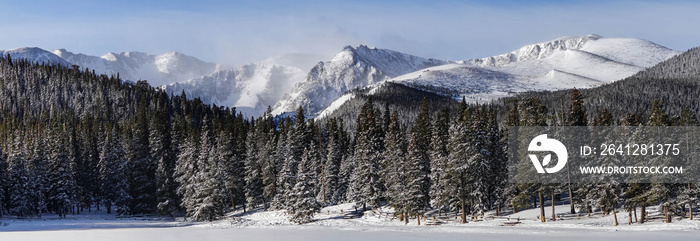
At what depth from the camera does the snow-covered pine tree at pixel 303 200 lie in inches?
2442

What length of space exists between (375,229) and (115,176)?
57356 millimetres

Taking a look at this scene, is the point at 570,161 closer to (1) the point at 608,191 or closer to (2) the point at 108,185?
(1) the point at 608,191

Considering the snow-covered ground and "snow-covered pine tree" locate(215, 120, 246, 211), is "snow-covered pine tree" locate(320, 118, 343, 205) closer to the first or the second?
the snow-covered ground

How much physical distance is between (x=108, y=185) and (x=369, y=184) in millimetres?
46942

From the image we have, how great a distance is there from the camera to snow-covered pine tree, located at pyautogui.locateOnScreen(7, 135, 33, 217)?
74.4m

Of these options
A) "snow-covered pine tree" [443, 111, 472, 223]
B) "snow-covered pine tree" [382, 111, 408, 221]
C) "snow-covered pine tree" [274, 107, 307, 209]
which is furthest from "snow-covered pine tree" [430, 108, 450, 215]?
"snow-covered pine tree" [274, 107, 307, 209]

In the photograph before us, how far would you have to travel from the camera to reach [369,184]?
66.0 meters

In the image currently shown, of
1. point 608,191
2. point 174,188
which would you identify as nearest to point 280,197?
point 174,188

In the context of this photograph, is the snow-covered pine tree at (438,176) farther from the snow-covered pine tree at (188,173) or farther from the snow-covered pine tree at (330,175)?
the snow-covered pine tree at (188,173)

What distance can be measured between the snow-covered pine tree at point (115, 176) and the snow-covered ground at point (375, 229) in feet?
23.8

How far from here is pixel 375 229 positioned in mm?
42656

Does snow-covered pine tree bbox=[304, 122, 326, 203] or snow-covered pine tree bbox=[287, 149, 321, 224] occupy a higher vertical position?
snow-covered pine tree bbox=[304, 122, 326, 203]

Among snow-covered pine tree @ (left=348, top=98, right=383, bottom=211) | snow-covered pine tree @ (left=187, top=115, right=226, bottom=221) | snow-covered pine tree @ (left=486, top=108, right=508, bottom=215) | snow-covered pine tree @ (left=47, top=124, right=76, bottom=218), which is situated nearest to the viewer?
snow-covered pine tree @ (left=486, top=108, right=508, bottom=215)

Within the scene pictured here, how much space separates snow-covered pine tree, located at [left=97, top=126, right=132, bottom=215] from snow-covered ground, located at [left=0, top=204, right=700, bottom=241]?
726 cm
